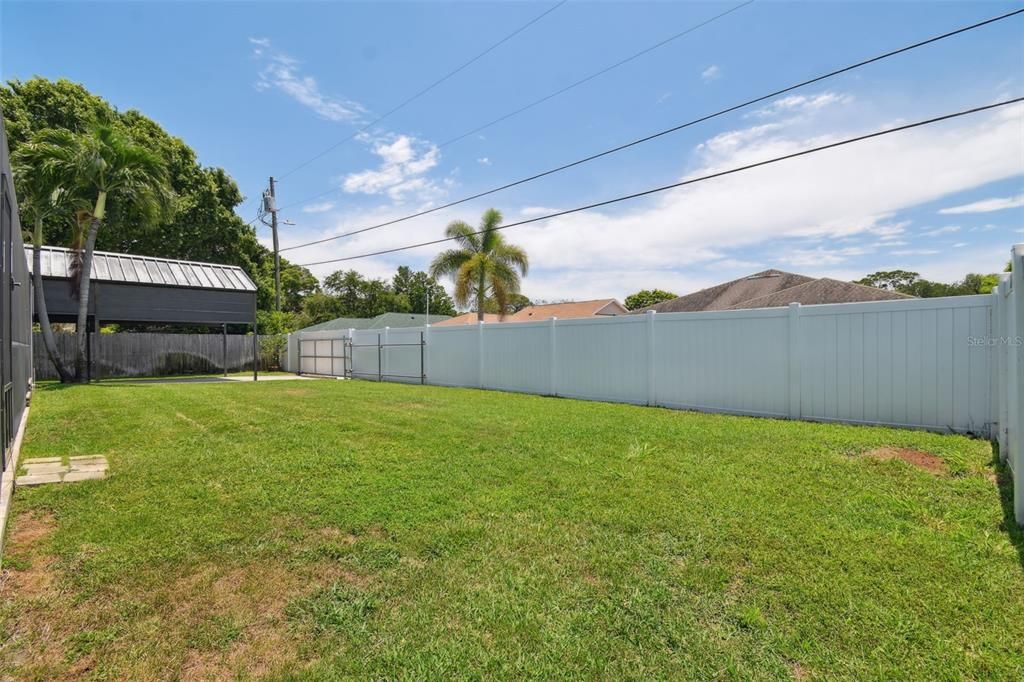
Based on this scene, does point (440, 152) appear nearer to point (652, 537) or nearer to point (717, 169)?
point (717, 169)

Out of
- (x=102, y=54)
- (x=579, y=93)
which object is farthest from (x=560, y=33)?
(x=102, y=54)

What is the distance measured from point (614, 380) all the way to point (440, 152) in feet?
31.0

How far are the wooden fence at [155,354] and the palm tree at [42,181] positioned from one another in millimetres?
3294

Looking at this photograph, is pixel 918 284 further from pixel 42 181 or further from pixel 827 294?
pixel 42 181

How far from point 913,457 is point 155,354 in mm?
23043

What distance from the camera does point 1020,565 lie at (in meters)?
2.74

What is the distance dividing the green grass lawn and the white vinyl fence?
30.7 inches

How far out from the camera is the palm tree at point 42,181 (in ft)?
41.9

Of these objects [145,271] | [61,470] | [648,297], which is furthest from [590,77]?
[648,297]

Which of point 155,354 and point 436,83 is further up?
point 436,83

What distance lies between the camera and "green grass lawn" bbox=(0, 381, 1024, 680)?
6.92 ft

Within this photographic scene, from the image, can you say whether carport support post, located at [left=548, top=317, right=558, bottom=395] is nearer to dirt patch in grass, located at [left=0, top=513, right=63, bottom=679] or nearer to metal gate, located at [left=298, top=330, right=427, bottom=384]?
metal gate, located at [left=298, top=330, right=427, bottom=384]

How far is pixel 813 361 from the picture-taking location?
7.25 m

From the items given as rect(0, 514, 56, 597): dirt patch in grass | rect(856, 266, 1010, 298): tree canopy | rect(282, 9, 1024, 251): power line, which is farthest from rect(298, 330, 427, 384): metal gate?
rect(856, 266, 1010, 298): tree canopy
